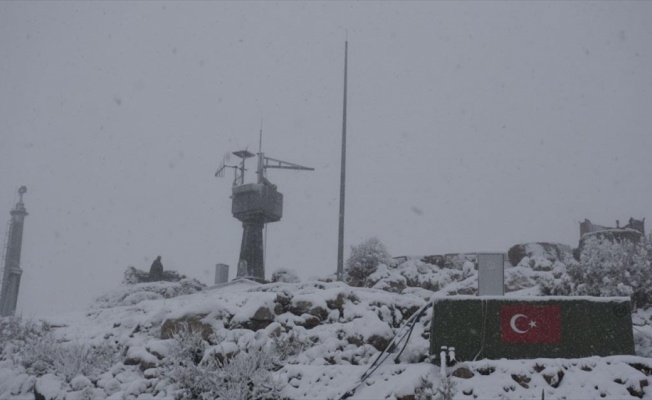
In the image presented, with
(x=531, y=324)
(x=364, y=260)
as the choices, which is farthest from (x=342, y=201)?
(x=531, y=324)

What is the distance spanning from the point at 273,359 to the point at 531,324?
4.84 metres

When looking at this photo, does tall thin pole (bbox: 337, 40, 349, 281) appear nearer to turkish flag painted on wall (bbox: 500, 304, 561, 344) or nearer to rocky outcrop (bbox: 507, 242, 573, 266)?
rocky outcrop (bbox: 507, 242, 573, 266)

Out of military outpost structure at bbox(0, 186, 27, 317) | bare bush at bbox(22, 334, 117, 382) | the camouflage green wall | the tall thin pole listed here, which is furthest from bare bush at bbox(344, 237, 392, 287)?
military outpost structure at bbox(0, 186, 27, 317)

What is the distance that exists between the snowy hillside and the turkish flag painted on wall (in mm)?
469

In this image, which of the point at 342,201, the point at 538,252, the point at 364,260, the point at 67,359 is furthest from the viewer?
the point at 538,252

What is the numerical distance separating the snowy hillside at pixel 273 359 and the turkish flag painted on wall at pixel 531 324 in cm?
47

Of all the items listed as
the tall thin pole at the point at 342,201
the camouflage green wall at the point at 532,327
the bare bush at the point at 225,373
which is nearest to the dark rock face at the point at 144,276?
the tall thin pole at the point at 342,201

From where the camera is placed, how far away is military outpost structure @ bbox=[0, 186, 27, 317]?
43500mm

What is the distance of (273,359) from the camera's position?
1134cm

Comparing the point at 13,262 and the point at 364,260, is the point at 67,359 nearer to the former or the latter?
the point at 364,260

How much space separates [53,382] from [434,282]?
15.2m

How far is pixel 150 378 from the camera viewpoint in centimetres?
1162

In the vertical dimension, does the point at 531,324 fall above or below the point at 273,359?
above

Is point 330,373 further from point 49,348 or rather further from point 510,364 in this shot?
point 49,348
